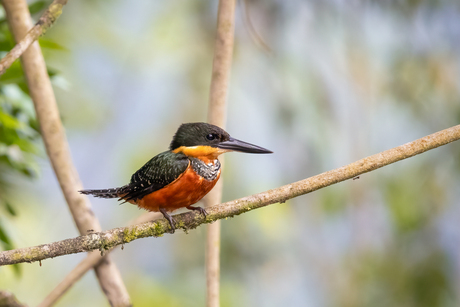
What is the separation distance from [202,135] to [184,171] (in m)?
0.12

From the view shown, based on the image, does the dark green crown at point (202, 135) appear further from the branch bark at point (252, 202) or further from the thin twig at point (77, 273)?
the thin twig at point (77, 273)

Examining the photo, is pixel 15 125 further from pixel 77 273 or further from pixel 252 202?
pixel 252 202

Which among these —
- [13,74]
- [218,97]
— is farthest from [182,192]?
[13,74]

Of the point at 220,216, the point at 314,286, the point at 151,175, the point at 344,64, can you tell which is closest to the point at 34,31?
the point at 151,175

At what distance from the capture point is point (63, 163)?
184cm

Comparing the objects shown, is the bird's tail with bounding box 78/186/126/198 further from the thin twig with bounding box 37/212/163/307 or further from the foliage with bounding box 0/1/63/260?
the foliage with bounding box 0/1/63/260

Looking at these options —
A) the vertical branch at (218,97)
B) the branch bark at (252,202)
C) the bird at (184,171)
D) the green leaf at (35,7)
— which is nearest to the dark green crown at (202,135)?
the bird at (184,171)

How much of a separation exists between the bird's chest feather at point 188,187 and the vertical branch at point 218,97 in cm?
36

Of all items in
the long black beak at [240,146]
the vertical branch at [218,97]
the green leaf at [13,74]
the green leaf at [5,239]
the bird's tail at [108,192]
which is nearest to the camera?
the long black beak at [240,146]

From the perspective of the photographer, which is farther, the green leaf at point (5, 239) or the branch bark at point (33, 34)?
the green leaf at point (5, 239)

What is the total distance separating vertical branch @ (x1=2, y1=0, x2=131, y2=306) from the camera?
177 centimetres

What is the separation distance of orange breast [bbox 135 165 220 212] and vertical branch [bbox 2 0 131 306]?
0.55m

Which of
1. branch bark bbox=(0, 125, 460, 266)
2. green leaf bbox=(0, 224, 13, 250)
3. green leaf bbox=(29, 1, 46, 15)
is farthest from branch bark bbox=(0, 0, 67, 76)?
green leaf bbox=(0, 224, 13, 250)

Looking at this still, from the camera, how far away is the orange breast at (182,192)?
1.38 meters
